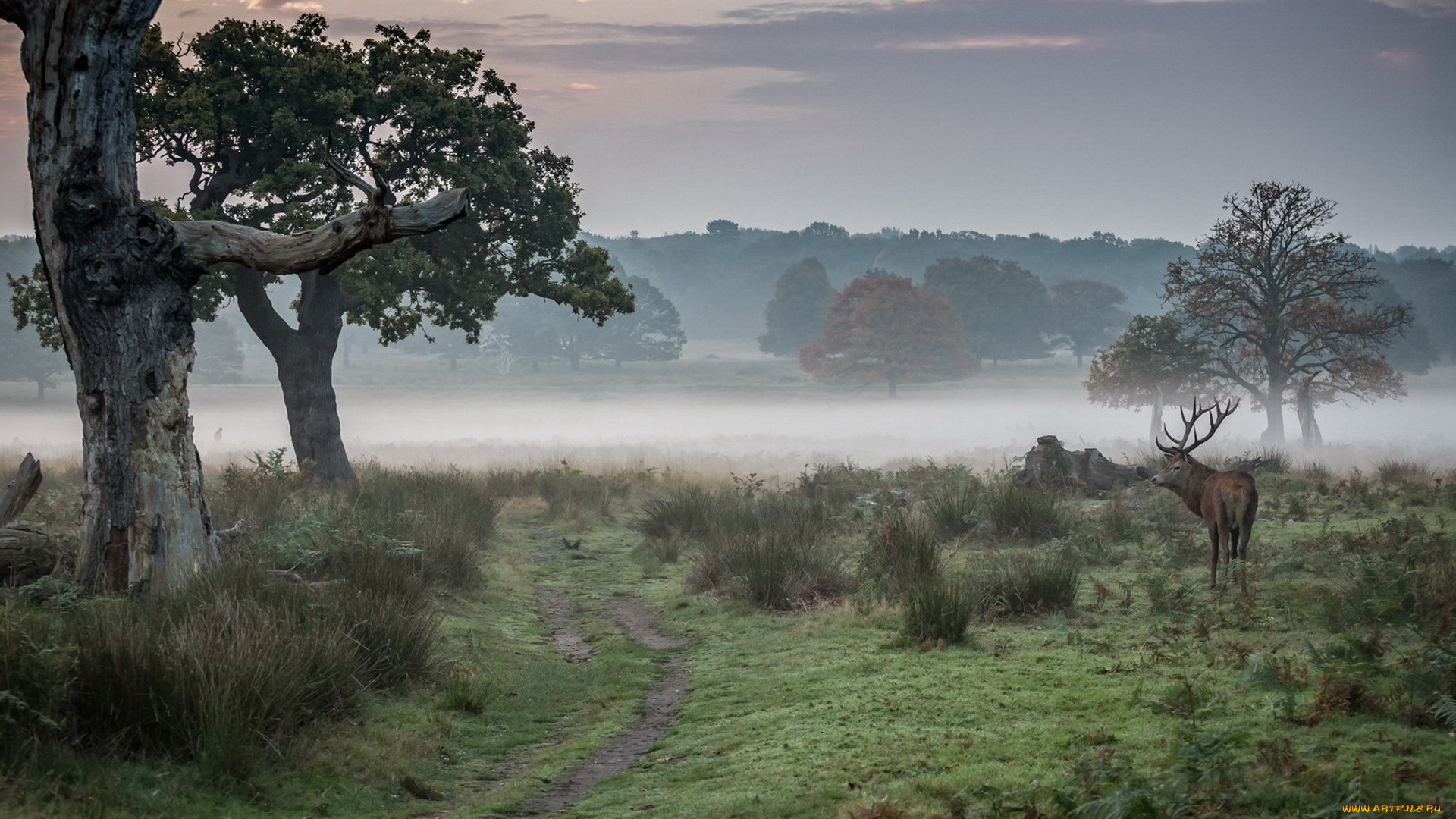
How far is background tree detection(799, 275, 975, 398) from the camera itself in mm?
61250

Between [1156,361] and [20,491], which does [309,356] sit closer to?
[20,491]

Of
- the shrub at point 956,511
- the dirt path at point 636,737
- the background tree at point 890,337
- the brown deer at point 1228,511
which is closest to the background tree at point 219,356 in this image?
the background tree at point 890,337

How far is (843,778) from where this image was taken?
5609 mm

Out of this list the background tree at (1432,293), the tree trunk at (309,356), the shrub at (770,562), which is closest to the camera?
the shrub at (770,562)

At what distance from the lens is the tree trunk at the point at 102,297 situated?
802 cm

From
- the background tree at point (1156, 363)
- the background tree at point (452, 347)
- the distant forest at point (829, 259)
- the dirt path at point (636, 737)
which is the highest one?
the distant forest at point (829, 259)

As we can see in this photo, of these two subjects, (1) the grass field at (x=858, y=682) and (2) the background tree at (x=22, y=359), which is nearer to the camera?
(1) the grass field at (x=858, y=682)

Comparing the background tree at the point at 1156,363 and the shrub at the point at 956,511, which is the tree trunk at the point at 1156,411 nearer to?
the background tree at the point at 1156,363

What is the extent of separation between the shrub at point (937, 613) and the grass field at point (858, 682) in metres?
0.05

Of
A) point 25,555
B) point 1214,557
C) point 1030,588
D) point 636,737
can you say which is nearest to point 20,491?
point 25,555

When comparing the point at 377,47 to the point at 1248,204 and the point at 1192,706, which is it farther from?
the point at 1248,204

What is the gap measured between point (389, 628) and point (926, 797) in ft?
14.5

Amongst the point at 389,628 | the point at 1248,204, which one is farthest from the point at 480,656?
the point at 1248,204

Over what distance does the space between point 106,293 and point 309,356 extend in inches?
472
